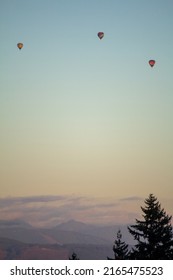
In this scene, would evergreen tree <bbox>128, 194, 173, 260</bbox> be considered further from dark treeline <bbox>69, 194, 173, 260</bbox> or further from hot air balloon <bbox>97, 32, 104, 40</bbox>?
hot air balloon <bbox>97, 32, 104, 40</bbox>

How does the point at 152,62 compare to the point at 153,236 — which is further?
the point at 152,62

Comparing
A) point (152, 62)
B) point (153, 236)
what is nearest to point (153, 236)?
point (153, 236)

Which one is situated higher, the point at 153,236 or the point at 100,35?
the point at 100,35

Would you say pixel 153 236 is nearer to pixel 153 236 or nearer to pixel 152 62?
pixel 153 236

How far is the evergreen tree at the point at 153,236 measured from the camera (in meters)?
29.2

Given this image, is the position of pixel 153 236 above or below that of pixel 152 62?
below

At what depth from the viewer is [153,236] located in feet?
98.8

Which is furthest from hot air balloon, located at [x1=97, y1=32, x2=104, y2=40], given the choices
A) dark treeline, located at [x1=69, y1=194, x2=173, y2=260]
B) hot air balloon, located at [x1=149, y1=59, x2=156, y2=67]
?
dark treeline, located at [x1=69, y1=194, x2=173, y2=260]

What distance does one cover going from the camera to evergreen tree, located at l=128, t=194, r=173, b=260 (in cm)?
2923
